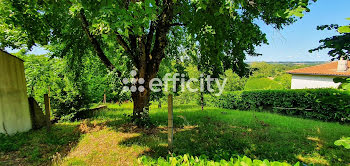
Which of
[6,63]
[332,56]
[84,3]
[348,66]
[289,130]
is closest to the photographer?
[332,56]

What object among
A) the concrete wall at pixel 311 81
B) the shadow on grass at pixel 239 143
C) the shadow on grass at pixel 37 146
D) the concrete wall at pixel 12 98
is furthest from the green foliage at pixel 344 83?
the concrete wall at pixel 311 81

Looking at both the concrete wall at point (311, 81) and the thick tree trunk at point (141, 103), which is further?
the concrete wall at point (311, 81)

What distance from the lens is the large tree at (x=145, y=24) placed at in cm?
373

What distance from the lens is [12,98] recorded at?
21.7 feet

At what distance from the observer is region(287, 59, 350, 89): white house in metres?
21.4

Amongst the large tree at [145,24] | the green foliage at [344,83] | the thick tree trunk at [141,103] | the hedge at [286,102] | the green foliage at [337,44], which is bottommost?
the hedge at [286,102]

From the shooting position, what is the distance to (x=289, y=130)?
23.1 ft

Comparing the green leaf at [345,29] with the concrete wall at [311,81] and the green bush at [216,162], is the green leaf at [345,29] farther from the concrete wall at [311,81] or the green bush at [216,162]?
the concrete wall at [311,81]

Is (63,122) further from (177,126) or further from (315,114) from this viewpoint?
(315,114)

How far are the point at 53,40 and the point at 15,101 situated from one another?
9.33ft

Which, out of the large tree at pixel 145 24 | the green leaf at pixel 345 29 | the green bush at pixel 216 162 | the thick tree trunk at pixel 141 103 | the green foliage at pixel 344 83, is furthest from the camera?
the thick tree trunk at pixel 141 103

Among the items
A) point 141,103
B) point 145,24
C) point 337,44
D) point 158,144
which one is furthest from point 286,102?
point 145,24

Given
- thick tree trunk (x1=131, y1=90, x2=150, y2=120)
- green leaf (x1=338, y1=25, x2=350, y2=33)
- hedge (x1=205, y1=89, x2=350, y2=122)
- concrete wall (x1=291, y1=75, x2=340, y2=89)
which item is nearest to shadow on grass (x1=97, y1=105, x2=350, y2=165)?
thick tree trunk (x1=131, y1=90, x2=150, y2=120)

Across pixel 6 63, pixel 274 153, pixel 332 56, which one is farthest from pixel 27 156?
pixel 332 56
